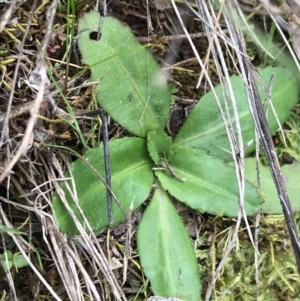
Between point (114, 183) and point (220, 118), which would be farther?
point (220, 118)

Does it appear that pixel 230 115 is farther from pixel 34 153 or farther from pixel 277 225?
pixel 34 153

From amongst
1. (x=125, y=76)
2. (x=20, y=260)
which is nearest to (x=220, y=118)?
(x=125, y=76)

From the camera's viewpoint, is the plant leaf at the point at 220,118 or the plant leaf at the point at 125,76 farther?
the plant leaf at the point at 220,118

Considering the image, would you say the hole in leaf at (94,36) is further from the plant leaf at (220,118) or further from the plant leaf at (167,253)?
the plant leaf at (167,253)

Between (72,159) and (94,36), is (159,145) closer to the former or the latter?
(72,159)

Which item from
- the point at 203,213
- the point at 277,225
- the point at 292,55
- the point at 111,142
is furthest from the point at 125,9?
the point at 277,225

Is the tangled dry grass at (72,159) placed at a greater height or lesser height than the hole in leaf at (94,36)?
lesser

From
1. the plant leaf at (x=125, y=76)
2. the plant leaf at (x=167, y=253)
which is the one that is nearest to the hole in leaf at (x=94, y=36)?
the plant leaf at (x=125, y=76)
